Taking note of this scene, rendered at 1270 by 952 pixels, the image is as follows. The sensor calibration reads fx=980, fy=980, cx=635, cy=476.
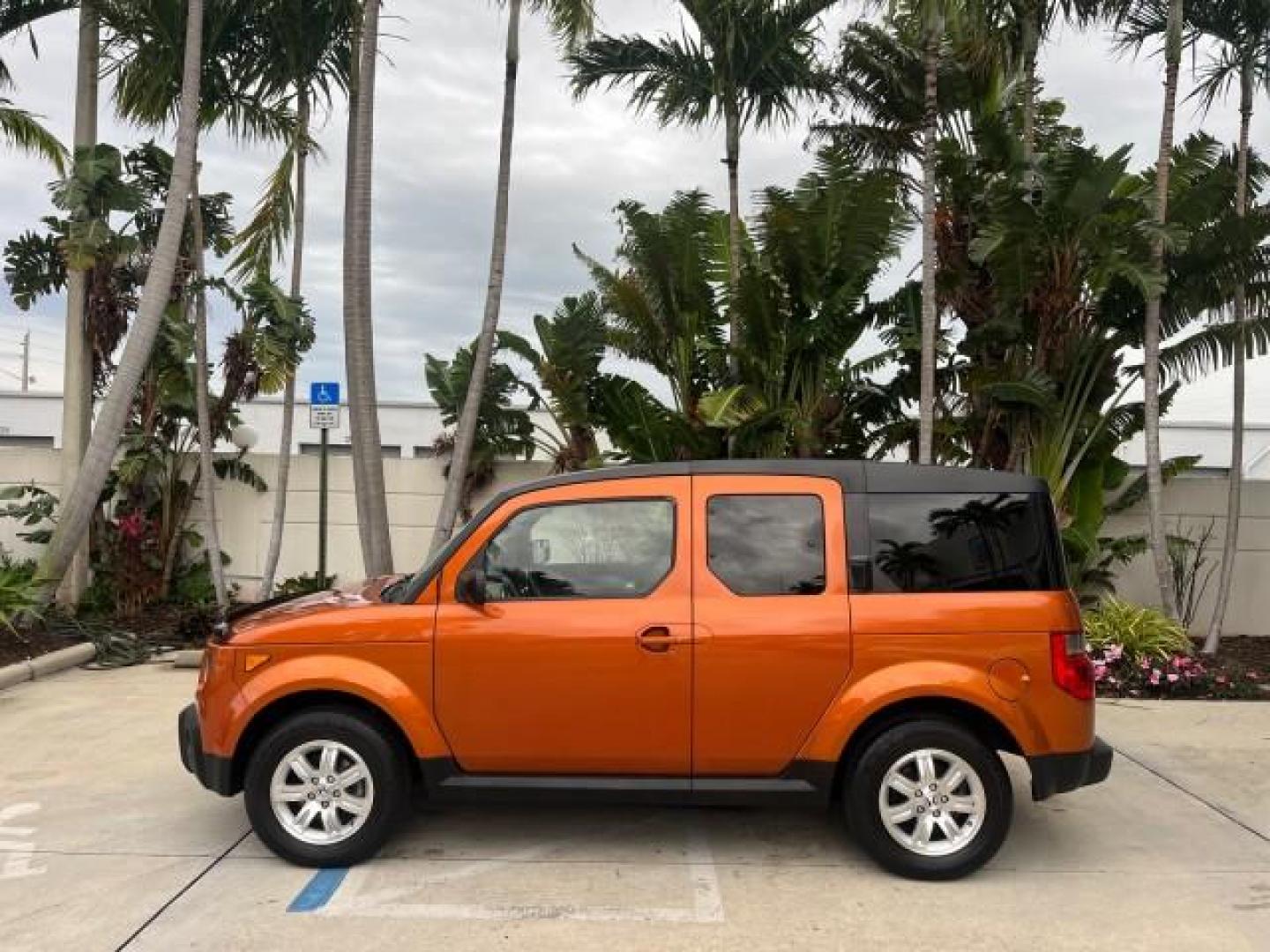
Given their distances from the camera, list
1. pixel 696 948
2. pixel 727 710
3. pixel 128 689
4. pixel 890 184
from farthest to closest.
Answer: pixel 890 184 < pixel 128 689 < pixel 727 710 < pixel 696 948

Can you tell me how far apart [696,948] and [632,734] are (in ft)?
3.06

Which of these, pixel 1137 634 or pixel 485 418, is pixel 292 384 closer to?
pixel 485 418

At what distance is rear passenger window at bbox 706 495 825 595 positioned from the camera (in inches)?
172

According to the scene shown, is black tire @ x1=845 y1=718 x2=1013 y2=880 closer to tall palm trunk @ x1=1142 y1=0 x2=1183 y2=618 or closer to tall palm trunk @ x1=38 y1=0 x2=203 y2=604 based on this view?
tall palm trunk @ x1=1142 y1=0 x2=1183 y2=618

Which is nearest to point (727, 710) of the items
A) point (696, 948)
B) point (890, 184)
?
point (696, 948)

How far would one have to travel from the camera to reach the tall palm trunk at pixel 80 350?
10258 millimetres

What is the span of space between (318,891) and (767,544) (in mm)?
2426

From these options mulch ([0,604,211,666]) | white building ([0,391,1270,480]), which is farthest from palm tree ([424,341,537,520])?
white building ([0,391,1270,480])

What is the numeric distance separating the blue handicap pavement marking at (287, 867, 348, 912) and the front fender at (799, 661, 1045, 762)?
215cm

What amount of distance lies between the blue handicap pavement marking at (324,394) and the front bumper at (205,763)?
5371mm

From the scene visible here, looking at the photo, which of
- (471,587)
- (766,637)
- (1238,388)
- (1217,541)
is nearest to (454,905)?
(471,587)

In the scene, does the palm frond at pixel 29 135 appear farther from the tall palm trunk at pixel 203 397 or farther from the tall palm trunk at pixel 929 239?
the tall palm trunk at pixel 929 239

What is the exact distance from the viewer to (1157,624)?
8531 mm

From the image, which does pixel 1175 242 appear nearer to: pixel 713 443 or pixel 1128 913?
pixel 713 443
